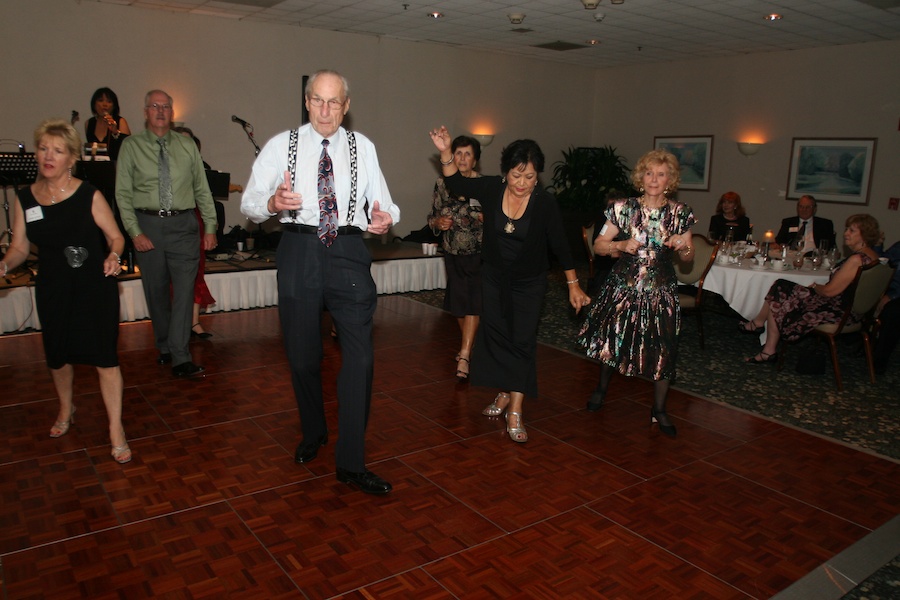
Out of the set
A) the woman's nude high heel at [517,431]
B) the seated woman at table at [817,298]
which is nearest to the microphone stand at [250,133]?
the woman's nude high heel at [517,431]

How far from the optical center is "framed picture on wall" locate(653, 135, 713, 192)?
1053 centimetres

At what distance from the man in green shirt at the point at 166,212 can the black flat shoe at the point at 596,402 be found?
8.89ft

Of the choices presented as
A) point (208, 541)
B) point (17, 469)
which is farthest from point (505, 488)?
point (17, 469)

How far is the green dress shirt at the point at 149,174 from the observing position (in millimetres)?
4371

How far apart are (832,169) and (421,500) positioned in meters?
8.36

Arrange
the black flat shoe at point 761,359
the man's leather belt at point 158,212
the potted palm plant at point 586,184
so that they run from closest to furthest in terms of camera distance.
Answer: the man's leather belt at point 158,212, the black flat shoe at point 761,359, the potted palm plant at point 586,184

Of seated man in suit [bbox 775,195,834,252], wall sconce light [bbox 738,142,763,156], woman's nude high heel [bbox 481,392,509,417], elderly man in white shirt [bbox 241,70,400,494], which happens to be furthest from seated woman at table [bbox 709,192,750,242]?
elderly man in white shirt [bbox 241,70,400,494]

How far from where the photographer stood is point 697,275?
6227mm

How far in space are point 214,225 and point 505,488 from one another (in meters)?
2.78

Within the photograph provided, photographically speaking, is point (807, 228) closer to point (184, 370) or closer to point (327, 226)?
point (327, 226)

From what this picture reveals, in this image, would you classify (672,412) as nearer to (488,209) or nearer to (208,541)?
(488,209)

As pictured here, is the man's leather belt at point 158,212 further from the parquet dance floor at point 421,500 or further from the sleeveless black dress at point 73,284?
the sleeveless black dress at point 73,284

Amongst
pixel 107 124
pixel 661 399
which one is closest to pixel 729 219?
pixel 661 399

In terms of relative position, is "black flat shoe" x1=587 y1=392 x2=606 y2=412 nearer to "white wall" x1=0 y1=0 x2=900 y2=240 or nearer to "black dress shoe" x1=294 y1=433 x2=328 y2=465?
"black dress shoe" x1=294 y1=433 x2=328 y2=465
